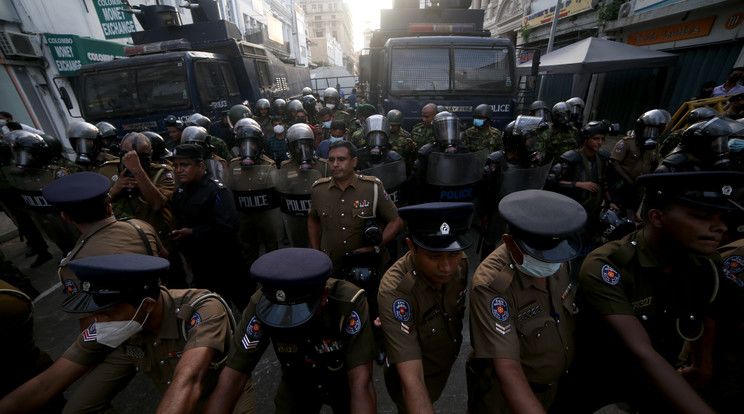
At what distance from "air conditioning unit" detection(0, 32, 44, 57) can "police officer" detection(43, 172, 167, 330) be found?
12.1 m

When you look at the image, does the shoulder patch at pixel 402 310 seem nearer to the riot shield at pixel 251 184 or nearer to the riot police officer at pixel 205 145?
the riot shield at pixel 251 184

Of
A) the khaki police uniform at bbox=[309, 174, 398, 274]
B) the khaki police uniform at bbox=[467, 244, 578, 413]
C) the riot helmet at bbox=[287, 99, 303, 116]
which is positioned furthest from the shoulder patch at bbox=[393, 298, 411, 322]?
the riot helmet at bbox=[287, 99, 303, 116]

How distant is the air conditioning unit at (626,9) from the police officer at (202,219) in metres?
15.9

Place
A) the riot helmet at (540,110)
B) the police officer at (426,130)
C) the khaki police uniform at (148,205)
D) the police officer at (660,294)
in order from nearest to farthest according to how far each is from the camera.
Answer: the police officer at (660,294)
the khaki police uniform at (148,205)
the police officer at (426,130)
the riot helmet at (540,110)

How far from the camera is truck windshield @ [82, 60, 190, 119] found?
277 inches

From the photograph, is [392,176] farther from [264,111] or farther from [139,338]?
[264,111]

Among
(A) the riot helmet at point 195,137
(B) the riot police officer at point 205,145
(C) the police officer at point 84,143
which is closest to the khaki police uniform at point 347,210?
(B) the riot police officer at point 205,145

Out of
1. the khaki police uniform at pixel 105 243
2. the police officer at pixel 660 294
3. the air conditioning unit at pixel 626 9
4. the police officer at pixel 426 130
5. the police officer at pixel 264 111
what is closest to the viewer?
the police officer at pixel 660 294

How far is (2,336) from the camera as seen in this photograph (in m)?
1.88

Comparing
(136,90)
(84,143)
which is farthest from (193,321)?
(136,90)

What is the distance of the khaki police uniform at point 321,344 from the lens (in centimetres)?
170

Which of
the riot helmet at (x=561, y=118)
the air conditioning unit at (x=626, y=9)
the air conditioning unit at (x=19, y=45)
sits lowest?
the riot helmet at (x=561, y=118)

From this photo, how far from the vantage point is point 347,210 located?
2.98 m

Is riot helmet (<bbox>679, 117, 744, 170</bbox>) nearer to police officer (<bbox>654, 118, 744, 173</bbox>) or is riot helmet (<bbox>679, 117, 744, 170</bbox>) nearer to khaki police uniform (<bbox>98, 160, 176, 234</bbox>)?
police officer (<bbox>654, 118, 744, 173</bbox>)
